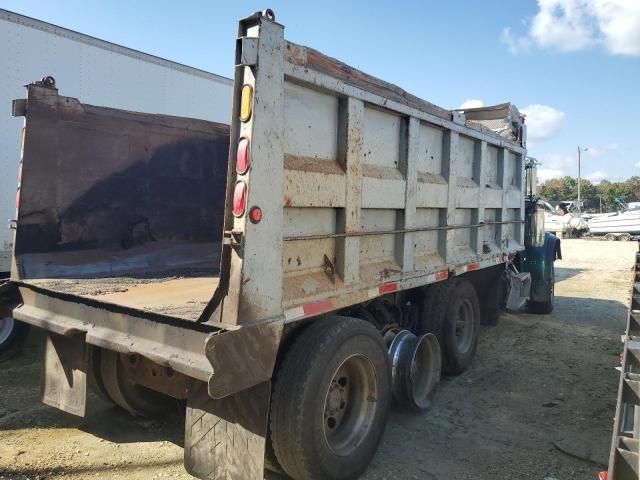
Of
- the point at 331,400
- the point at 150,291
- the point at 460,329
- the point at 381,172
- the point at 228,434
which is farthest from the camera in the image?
the point at 460,329

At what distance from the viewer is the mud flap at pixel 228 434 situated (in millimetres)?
2721

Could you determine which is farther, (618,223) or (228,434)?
(618,223)

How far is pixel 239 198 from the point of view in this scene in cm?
255

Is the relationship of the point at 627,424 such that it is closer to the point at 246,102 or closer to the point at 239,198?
the point at 239,198


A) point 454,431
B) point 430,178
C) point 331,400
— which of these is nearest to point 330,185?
point 331,400

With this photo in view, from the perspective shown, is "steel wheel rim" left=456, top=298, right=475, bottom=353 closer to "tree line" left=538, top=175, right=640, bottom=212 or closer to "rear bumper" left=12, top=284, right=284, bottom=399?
"rear bumper" left=12, top=284, right=284, bottom=399

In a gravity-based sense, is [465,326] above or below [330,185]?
below

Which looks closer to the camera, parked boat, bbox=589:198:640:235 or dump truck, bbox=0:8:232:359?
dump truck, bbox=0:8:232:359

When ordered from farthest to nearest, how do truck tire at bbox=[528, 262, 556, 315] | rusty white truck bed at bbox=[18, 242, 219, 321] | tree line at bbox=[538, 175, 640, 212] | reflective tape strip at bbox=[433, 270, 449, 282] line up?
tree line at bbox=[538, 175, 640, 212] → truck tire at bbox=[528, 262, 556, 315] → reflective tape strip at bbox=[433, 270, 449, 282] → rusty white truck bed at bbox=[18, 242, 219, 321]

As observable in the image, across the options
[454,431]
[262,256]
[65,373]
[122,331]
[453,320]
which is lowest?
[454,431]

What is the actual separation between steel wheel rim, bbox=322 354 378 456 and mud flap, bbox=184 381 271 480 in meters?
0.66

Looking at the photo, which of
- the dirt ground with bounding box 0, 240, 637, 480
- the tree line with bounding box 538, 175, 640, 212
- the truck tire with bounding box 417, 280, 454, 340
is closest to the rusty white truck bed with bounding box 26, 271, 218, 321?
the dirt ground with bounding box 0, 240, 637, 480

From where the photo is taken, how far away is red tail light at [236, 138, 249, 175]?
2.55 metres

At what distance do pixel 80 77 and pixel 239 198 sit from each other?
4928 mm
